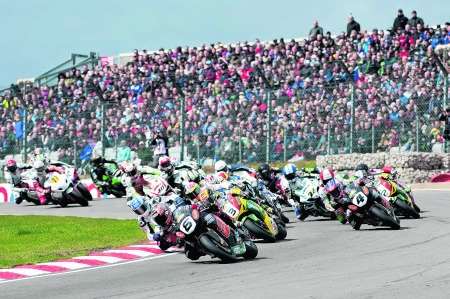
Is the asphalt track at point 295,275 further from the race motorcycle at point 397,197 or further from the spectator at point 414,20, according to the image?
the spectator at point 414,20

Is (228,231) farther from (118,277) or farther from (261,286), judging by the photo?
(261,286)

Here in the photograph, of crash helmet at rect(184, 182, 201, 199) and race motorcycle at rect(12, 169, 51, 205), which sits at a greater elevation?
crash helmet at rect(184, 182, 201, 199)

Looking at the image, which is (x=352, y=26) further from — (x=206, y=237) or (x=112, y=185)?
(x=206, y=237)

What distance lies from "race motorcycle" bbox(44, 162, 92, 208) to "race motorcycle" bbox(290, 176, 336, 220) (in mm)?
8136

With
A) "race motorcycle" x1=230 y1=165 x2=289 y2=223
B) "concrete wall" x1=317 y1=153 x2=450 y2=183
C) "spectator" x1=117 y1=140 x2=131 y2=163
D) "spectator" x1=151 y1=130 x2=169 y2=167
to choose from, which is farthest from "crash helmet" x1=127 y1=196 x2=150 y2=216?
"spectator" x1=117 y1=140 x2=131 y2=163

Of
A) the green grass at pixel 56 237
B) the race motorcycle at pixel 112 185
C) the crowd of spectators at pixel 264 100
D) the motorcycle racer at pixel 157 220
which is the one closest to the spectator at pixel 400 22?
the crowd of spectators at pixel 264 100

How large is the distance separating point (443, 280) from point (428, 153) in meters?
16.2

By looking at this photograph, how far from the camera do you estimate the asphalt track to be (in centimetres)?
1021

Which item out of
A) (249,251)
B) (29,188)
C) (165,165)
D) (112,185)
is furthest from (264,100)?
(249,251)

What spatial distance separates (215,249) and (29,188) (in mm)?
16506

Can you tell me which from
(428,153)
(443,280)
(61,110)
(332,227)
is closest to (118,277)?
(443,280)

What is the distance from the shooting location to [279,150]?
28188 mm

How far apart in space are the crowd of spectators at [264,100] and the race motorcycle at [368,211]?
8.86 meters

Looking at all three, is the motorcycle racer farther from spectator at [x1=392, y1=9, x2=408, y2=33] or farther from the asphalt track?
spectator at [x1=392, y1=9, x2=408, y2=33]
